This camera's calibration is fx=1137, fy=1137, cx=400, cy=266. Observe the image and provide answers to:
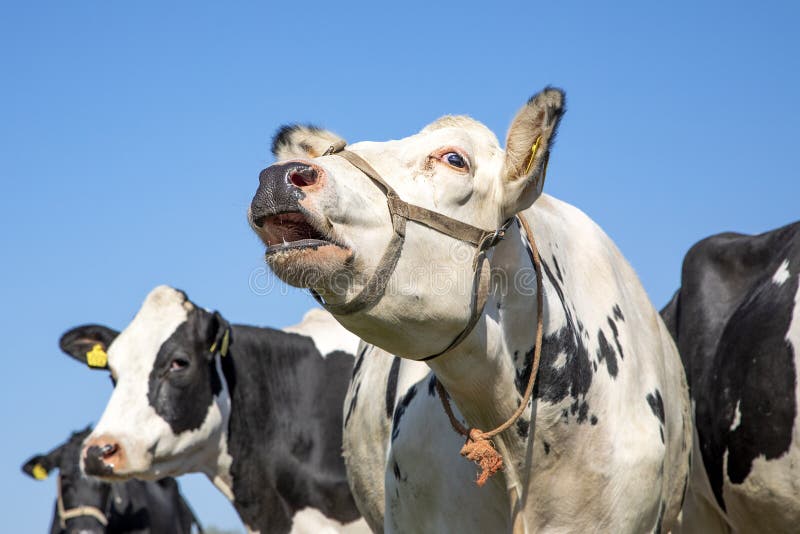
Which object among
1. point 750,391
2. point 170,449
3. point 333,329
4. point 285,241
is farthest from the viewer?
point 333,329

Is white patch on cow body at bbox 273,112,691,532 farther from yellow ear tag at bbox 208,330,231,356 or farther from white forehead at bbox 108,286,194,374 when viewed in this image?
yellow ear tag at bbox 208,330,231,356

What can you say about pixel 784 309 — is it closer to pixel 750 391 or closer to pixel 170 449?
pixel 750 391

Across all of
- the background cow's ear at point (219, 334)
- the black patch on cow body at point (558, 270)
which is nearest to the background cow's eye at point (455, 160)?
the black patch on cow body at point (558, 270)

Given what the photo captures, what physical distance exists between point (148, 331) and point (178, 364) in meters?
0.34

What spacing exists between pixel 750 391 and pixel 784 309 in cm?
43

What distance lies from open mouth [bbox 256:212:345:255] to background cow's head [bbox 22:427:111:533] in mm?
8118

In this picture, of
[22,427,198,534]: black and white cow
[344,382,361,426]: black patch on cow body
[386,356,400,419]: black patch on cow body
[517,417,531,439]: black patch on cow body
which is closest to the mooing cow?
[517,417,531,439]: black patch on cow body

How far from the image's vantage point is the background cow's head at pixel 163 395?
310 inches

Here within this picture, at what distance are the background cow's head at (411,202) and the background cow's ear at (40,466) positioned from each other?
29.3ft

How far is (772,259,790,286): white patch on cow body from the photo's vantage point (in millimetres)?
5711

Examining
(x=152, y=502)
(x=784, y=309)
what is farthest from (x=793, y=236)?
(x=152, y=502)

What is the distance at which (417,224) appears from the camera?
3.49 metres

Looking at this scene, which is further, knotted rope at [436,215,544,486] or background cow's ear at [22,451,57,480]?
background cow's ear at [22,451,57,480]

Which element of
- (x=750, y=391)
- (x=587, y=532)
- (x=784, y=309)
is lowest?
(x=587, y=532)
